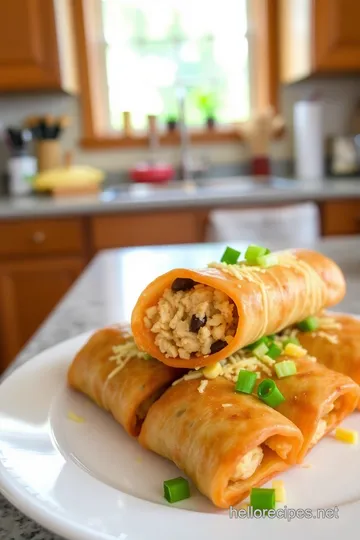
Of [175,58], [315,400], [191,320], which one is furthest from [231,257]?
[175,58]

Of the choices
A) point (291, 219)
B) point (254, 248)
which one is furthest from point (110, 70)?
point (254, 248)

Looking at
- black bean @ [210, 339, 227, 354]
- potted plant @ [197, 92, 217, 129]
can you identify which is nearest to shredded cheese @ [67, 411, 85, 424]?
black bean @ [210, 339, 227, 354]

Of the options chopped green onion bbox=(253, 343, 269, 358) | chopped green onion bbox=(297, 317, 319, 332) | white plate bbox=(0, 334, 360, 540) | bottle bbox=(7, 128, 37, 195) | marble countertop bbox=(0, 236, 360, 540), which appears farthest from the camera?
bottle bbox=(7, 128, 37, 195)

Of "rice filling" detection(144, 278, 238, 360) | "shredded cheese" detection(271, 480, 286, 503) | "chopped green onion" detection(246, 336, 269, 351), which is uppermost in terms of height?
"rice filling" detection(144, 278, 238, 360)

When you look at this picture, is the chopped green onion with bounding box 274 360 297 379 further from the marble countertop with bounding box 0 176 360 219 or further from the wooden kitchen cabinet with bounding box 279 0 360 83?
the wooden kitchen cabinet with bounding box 279 0 360 83

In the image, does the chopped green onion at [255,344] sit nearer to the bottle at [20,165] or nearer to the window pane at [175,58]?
A: the bottle at [20,165]

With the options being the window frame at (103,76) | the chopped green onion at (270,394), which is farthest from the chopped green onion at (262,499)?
the window frame at (103,76)

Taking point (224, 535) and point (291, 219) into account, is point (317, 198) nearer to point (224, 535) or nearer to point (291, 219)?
point (291, 219)
